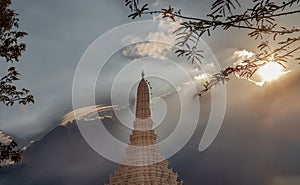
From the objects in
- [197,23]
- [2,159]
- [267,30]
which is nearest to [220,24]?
[197,23]

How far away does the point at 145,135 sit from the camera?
50.2 metres

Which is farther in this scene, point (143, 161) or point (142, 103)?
point (142, 103)

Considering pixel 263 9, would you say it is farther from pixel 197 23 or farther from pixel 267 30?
pixel 197 23

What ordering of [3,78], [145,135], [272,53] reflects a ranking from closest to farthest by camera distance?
[272,53] → [3,78] → [145,135]

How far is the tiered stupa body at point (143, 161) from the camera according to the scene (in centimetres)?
4547

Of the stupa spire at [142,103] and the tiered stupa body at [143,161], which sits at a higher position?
the stupa spire at [142,103]

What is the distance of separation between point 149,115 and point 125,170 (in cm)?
874

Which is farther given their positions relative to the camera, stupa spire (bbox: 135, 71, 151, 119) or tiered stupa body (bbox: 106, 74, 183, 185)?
stupa spire (bbox: 135, 71, 151, 119)

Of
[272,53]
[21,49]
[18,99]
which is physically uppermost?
[21,49]

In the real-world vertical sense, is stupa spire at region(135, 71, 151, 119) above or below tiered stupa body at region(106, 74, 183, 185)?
above

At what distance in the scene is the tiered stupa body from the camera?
45.5 metres

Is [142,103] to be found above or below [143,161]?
above

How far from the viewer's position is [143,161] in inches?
1850

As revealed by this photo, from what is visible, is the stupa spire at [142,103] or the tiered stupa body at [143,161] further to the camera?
the stupa spire at [142,103]
